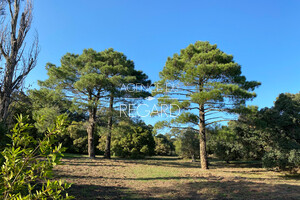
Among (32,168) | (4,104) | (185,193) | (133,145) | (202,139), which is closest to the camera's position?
(32,168)

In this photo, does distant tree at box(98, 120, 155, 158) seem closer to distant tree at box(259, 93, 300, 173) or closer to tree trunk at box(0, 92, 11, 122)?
distant tree at box(259, 93, 300, 173)

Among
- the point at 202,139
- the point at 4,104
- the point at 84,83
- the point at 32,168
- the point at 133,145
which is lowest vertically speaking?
the point at 133,145

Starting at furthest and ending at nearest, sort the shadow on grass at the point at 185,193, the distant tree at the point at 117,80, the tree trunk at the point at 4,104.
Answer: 1. the distant tree at the point at 117,80
2. the tree trunk at the point at 4,104
3. the shadow on grass at the point at 185,193

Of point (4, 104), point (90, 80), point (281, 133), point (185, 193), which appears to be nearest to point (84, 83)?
point (90, 80)

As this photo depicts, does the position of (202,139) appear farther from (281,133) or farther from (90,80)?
(90,80)

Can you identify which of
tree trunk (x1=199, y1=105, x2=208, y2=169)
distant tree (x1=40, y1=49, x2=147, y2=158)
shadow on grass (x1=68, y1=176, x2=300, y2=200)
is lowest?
shadow on grass (x1=68, y1=176, x2=300, y2=200)

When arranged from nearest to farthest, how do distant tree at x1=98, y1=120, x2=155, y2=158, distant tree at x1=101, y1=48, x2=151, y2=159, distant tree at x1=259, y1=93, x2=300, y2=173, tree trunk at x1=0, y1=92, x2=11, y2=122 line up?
tree trunk at x1=0, y1=92, x2=11, y2=122
distant tree at x1=259, y1=93, x2=300, y2=173
distant tree at x1=101, y1=48, x2=151, y2=159
distant tree at x1=98, y1=120, x2=155, y2=158

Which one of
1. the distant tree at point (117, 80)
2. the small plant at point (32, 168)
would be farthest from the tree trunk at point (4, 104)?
the distant tree at point (117, 80)

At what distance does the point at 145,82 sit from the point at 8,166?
19.2 metres

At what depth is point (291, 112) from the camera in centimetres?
1310

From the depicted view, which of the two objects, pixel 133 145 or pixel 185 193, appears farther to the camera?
pixel 133 145

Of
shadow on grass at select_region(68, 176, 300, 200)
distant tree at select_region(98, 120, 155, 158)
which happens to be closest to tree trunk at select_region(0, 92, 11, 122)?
shadow on grass at select_region(68, 176, 300, 200)

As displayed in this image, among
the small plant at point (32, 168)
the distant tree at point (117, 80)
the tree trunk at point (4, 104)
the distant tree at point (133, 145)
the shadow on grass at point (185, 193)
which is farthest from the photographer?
the distant tree at point (133, 145)

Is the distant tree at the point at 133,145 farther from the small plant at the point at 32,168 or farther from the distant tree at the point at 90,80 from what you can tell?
the small plant at the point at 32,168
